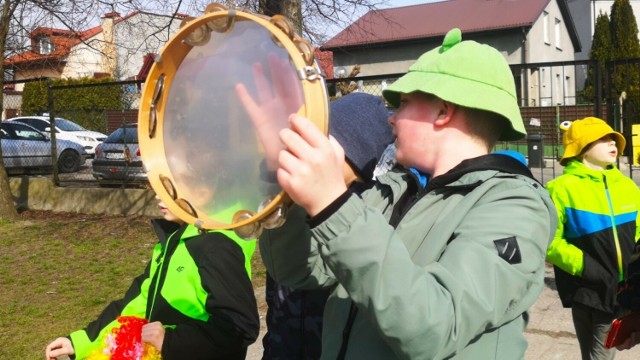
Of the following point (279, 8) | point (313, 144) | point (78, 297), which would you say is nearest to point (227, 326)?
point (313, 144)

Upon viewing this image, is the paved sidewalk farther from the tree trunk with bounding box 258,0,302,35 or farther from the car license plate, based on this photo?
the car license plate

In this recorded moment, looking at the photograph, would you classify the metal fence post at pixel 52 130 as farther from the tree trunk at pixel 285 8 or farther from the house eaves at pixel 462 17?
the house eaves at pixel 462 17

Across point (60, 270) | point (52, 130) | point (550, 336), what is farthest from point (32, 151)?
point (550, 336)

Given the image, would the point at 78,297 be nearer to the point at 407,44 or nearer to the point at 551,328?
the point at 551,328

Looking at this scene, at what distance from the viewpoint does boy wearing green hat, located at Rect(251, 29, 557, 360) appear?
1.10 meters

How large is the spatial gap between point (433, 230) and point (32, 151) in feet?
50.8

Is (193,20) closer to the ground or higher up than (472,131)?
higher up

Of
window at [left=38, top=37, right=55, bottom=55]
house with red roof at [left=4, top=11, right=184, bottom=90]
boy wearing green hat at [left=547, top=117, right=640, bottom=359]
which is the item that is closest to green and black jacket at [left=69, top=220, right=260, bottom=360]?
boy wearing green hat at [left=547, top=117, right=640, bottom=359]

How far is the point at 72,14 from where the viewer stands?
10.9 m

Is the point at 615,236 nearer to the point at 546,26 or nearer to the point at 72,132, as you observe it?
the point at 72,132

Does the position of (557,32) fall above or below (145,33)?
above

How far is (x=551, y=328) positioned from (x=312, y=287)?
4036mm

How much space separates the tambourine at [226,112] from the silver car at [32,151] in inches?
565

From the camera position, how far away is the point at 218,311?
2387mm
